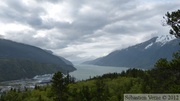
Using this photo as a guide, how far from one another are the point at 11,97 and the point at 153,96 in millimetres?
123006

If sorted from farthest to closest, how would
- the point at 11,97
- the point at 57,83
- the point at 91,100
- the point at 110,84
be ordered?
the point at 110,84
the point at 11,97
the point at 91,100
the point at 57,83

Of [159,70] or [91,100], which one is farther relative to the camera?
[91,100]

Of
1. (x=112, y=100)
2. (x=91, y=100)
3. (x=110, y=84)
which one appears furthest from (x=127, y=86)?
(x=91, y=100)

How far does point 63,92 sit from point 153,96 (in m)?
50.4

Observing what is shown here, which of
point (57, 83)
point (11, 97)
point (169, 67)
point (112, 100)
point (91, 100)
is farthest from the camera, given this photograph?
point (11, 97)

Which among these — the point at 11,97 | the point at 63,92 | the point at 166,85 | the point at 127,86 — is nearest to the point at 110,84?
the point at 127,86

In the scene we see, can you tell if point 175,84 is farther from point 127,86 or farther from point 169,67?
point 127,86

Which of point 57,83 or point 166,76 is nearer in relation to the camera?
point 166,76

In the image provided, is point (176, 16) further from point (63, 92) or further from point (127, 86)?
point (127, 86)

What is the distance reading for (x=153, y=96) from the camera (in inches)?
754

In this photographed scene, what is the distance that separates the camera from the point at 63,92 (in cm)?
6794

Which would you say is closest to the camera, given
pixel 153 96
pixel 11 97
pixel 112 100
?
pixel 153 96

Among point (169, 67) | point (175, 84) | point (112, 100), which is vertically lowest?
point (112, 100)

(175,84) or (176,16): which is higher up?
(176,16)
